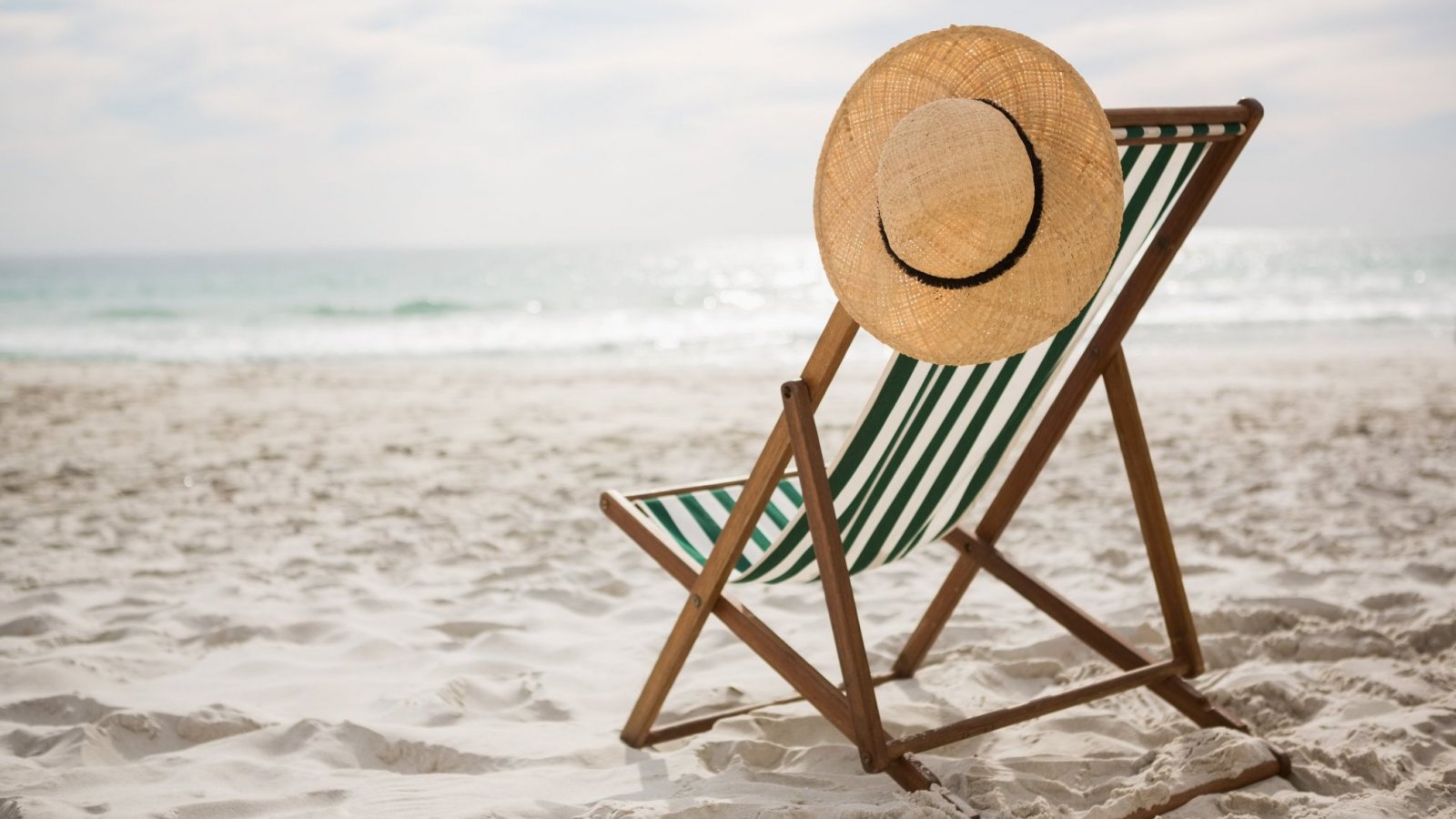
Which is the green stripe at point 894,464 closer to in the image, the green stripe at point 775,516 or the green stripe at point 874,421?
the green stripe at point 874,421

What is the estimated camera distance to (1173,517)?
12.9 ft

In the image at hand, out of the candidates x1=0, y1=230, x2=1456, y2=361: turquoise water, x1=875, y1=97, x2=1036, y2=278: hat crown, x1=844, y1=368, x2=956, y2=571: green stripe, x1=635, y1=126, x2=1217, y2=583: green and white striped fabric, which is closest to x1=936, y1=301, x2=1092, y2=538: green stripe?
x1=635, y1=126, x2=1217, y2=583: green and white striped fabric

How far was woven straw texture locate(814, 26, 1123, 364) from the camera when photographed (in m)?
1.42

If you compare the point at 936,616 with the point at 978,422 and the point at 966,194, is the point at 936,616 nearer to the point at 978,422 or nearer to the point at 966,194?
the point at 978,422

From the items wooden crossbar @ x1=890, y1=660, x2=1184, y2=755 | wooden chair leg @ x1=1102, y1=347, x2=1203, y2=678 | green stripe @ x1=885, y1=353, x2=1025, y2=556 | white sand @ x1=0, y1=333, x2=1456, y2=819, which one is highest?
green stripe @ x1=885, y1=353, x2=1025, y2=556

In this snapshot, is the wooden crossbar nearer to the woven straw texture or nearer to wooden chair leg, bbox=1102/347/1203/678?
wooden chair leg, bbox=1102/347/1203/678

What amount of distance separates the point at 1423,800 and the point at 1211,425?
173 inches

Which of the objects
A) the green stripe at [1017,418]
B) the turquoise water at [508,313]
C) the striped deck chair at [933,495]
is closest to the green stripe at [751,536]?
the striped deck chair at [933,495]

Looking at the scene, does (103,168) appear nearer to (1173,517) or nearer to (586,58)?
(586,58)

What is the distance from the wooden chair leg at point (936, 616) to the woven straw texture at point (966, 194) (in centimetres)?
94

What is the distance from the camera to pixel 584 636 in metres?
2.88

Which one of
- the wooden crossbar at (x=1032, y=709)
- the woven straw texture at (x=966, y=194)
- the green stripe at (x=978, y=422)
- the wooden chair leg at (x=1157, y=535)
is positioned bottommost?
the wooden crossbar at (x=1032, y=709)

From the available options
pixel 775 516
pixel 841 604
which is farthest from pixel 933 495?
pixel 775 516

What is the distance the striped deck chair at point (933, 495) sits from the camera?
177cm
